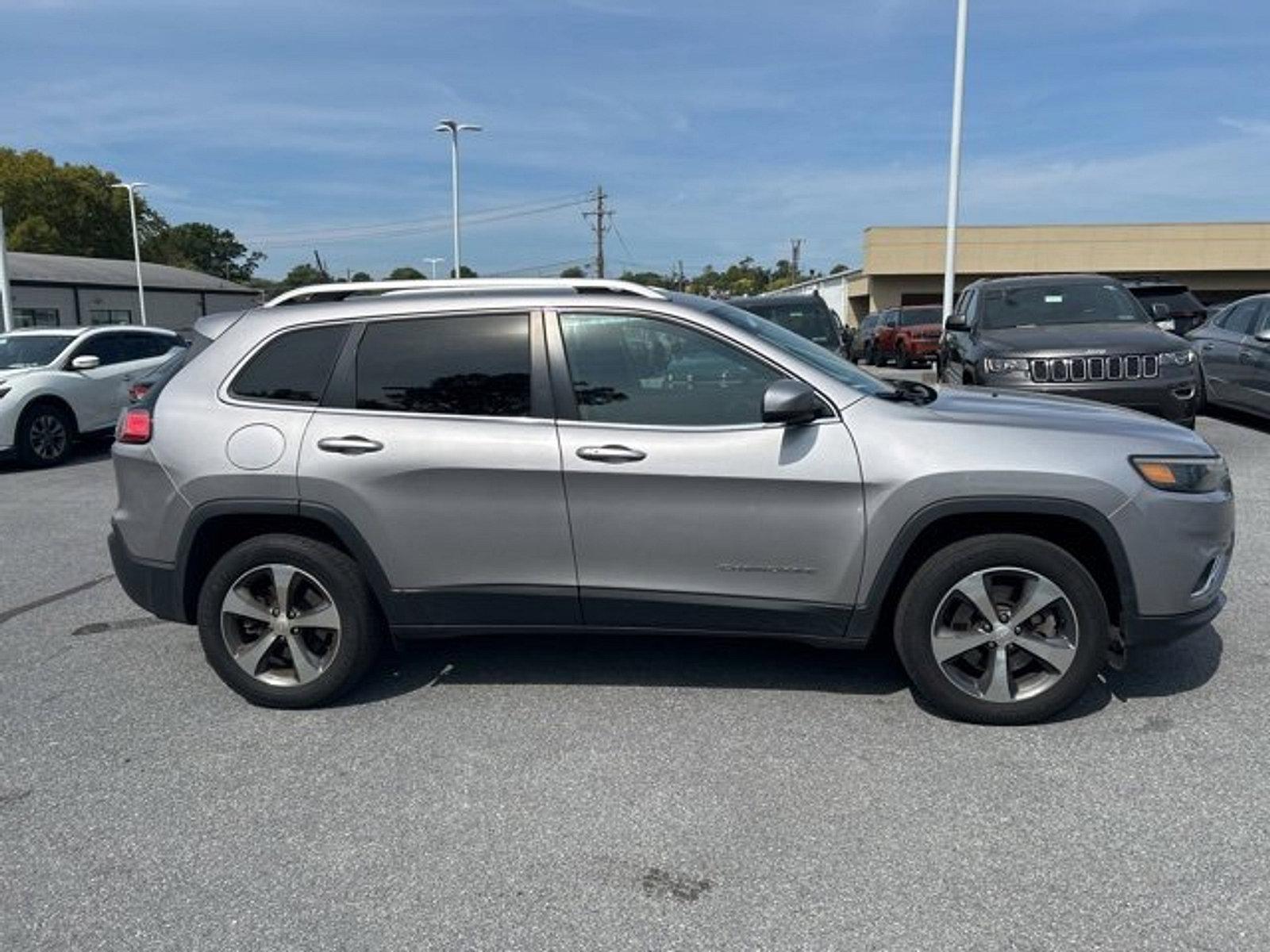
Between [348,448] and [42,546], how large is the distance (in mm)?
4709

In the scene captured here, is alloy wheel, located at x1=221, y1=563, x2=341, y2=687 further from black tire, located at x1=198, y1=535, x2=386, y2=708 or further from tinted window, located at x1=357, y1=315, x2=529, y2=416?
tinted window, located at x1=357, y1=315, x2=529, y2=416

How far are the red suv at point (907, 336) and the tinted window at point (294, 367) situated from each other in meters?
19.0

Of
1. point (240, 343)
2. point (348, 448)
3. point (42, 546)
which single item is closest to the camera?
point (348, 448)

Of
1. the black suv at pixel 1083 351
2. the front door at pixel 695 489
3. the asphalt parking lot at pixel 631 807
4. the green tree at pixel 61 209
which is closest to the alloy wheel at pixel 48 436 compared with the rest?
the asphalt parking lot at pixel 631 807

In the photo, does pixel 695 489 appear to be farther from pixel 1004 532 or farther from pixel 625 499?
pixel 1004 532

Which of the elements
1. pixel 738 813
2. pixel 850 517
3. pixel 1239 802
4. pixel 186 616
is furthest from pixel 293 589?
pixel 1239 802

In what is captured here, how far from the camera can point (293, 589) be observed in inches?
158

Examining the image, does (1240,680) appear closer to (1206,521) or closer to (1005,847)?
(1206,521)

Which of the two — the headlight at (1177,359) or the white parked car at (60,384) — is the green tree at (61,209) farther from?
the headlight at (1177,359)

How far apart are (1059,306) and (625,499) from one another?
758 centimetres

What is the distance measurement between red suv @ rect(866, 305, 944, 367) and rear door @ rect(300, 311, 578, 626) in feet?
61.9

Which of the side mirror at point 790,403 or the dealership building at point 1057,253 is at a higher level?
the dealership building at point 1057,253

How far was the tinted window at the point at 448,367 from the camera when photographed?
12.7 feet

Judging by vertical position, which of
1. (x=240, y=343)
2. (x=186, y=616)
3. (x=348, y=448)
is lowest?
(x=186, y=616)
